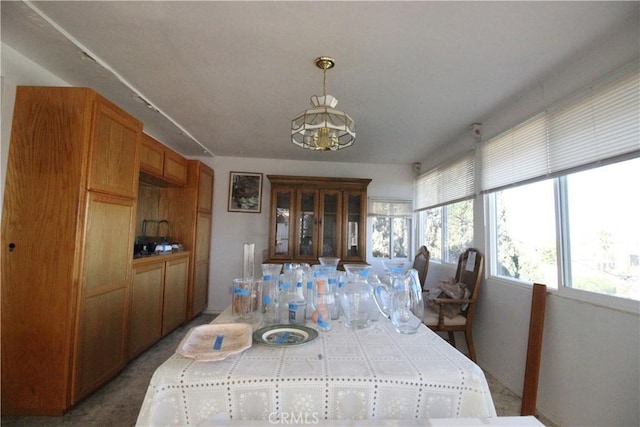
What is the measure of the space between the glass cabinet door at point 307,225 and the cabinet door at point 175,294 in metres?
1.41

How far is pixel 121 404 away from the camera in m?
1.97

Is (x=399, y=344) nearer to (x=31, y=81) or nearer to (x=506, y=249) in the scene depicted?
(x=506, y=249)

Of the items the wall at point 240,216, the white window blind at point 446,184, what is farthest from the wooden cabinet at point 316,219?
the white window blind at point 446,184

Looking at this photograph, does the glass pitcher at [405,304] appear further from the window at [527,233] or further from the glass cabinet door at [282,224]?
the glass cabinet door at [282,224]

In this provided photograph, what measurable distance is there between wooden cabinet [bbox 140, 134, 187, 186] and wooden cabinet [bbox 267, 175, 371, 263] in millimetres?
1072

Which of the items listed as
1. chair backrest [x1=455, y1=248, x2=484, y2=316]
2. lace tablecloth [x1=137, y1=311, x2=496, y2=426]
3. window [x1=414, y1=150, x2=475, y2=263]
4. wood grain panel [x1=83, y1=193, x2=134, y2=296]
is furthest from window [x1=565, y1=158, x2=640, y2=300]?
wood grain panel [x1=83, y1=193, x2=134, y2=296]

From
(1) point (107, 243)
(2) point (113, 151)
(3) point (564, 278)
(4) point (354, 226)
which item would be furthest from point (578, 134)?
(1) point (107, 243)

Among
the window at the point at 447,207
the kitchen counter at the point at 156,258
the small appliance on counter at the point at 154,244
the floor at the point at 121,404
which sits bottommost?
the floor at the point at 121,404

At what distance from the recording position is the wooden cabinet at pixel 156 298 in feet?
8.23

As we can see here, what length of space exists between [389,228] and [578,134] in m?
2.73

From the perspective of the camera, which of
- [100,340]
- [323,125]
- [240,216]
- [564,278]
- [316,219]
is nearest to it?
[323,125]

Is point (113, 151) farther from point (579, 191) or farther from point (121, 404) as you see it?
point (579, 191)

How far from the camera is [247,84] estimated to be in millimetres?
2152

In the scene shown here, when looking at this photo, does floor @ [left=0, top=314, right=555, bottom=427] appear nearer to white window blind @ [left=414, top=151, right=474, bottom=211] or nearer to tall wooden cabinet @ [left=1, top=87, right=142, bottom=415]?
tall wooden cabinet @ [left=1, top=87, right=142, bottom=415]
